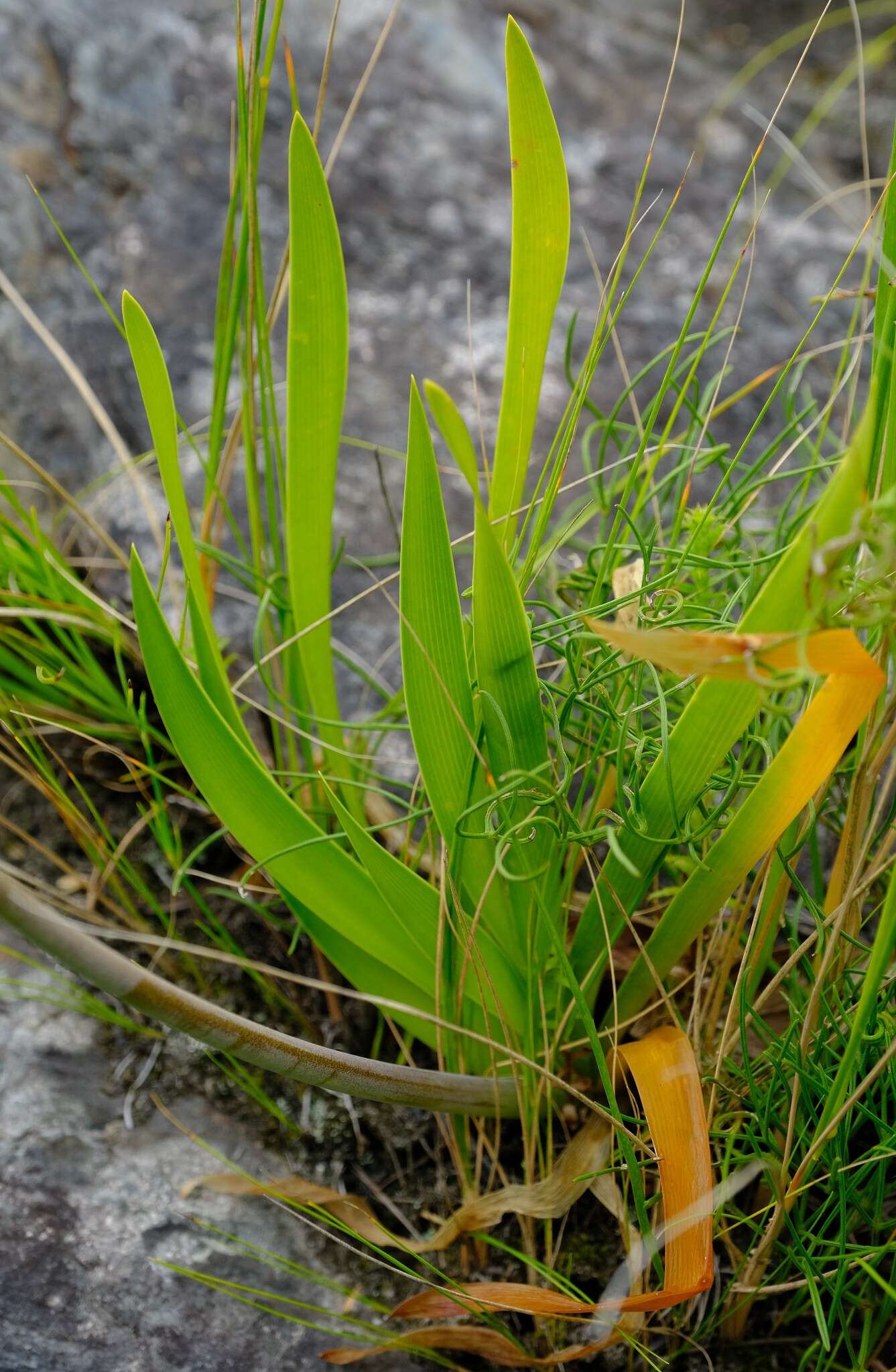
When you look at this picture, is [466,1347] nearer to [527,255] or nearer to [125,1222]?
[125,1222]

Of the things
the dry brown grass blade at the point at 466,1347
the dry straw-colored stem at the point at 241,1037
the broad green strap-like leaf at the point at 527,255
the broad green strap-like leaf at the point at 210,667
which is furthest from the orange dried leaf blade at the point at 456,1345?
the broad green strap-like leaf at the point at 527,255

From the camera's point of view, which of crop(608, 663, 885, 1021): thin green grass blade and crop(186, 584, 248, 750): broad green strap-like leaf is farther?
crop(186, 584, 248, 750): broad green strap-like leaf

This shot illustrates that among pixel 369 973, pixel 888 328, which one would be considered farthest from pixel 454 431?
pixel 369 973

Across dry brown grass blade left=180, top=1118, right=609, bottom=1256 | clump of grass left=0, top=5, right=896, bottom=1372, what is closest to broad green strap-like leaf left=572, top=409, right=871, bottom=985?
clump of grass left=0, top=5, right=896, bottom=1372

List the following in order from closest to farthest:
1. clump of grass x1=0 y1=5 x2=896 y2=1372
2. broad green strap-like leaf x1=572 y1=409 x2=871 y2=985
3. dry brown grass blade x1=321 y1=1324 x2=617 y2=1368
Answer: broad green strap-like leaf x1=572 y1=409 x2=871 y2=985 < clump of grass x1=0 y1=5 x2=896 y2=1372 < dry brown grass blade x1=321 y1=1324 x2=617 y2=1368

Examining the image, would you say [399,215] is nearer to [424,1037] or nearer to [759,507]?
[759,507]

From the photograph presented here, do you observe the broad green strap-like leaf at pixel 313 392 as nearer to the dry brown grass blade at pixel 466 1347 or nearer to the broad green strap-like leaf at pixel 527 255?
the broad green strap-like leaf at pixel 527 255

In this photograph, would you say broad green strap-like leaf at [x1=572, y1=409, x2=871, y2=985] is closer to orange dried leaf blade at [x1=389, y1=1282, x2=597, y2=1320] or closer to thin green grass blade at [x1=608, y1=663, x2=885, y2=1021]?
thin green grass blade at [x1=608, y1=663, x2=885, y2=1021]
